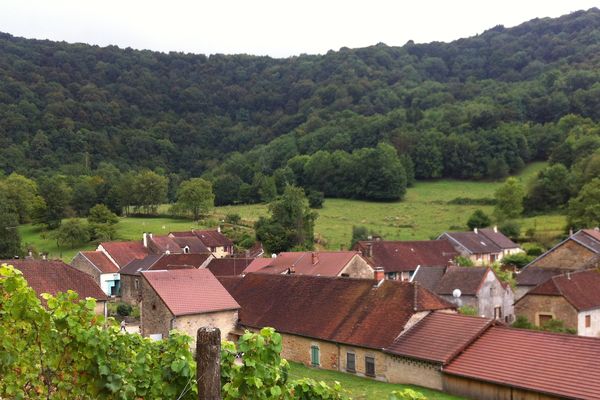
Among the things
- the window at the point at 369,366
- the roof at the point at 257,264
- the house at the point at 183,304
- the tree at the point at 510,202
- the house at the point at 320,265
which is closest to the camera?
the window at the point at 369,366

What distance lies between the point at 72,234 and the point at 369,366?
5525 cm

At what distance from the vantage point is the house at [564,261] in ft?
142

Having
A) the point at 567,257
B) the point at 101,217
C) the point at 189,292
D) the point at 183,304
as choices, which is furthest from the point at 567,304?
the point at 101,217

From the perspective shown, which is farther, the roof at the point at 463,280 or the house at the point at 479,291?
the roof at the point at 463,280

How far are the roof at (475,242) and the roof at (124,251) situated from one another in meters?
34.9

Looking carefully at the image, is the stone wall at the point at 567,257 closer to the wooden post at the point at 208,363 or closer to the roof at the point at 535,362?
the roof at the point at 535,362

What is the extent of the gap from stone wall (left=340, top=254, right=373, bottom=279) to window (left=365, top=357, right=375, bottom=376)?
18.7 m

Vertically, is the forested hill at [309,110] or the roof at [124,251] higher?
the forested hill at [309,110]

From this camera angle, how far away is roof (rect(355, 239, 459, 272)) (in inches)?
2201

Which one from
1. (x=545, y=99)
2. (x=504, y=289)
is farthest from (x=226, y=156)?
(x=504, y=289)

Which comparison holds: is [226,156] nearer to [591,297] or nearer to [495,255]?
[495,255]

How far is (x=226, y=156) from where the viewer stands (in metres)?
161

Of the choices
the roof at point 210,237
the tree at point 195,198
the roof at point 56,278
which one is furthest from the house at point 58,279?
the tree at point 195,198

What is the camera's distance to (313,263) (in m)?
46.3
